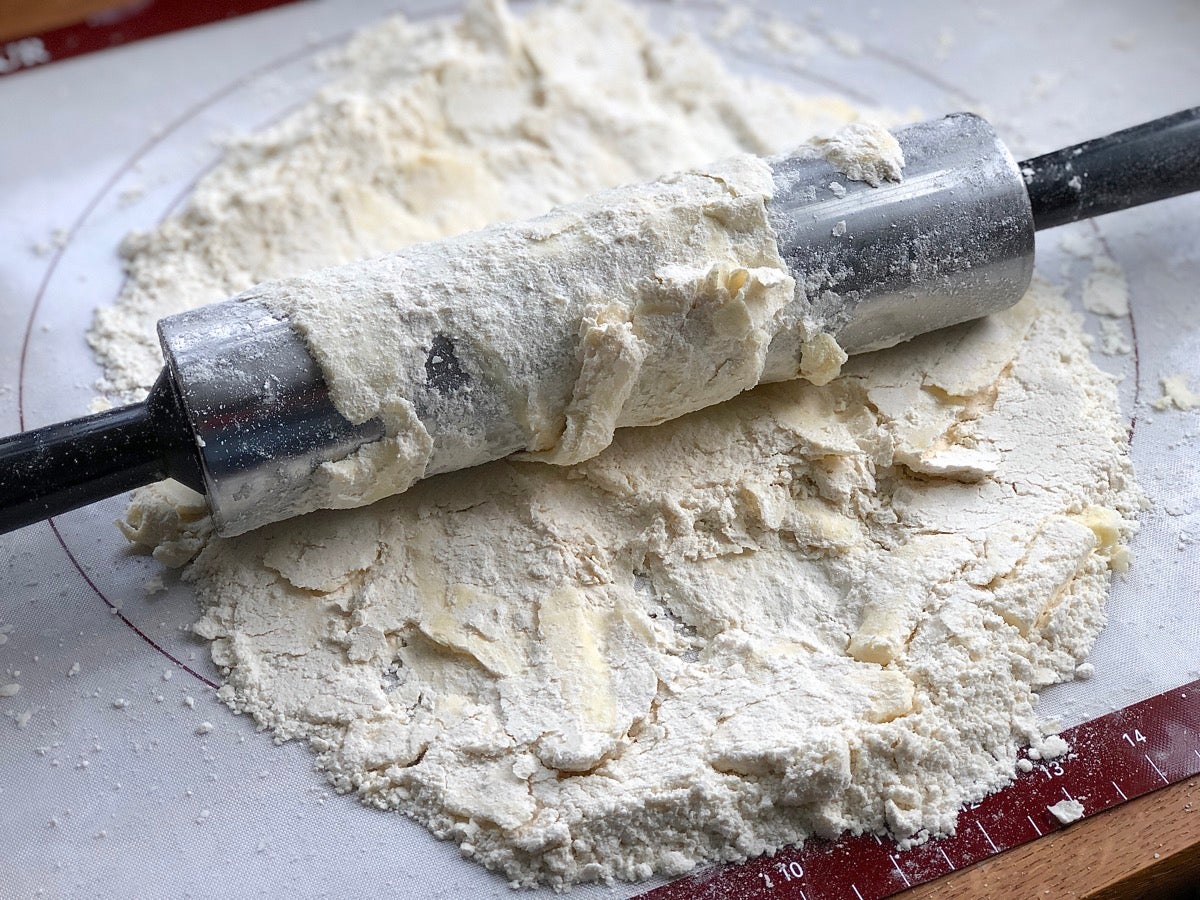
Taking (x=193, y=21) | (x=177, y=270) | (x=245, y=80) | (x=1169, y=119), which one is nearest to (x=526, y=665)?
(x=177, y=270)

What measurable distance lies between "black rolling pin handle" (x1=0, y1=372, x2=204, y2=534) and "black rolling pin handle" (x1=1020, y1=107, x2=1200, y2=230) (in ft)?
4.46

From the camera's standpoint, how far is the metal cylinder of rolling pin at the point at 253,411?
135cm

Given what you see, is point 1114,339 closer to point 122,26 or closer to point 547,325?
point 547,325

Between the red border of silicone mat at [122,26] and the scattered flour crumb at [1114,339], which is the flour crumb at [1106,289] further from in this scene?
the red border of silicone mat at [122,26]

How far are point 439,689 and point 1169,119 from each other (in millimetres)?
1532

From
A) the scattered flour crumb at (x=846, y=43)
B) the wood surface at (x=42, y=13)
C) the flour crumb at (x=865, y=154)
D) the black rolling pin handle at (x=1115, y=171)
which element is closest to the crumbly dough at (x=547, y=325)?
the flour crumb at (x=865, y=154)

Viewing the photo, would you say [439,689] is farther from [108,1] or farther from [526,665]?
[108,1]

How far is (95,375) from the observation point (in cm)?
183

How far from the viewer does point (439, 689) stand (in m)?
1.42

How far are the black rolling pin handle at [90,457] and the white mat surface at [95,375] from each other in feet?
0.68

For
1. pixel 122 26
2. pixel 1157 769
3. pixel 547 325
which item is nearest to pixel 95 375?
pixel 547 325

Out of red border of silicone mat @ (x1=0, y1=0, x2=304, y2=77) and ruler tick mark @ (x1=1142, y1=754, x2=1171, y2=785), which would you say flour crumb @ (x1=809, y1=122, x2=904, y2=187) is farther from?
red border of silicone mat @ (x1=0, y1=0, x2=304, y2=77)

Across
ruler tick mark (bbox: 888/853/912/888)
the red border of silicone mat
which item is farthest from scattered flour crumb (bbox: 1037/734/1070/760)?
the red border of silicone mat

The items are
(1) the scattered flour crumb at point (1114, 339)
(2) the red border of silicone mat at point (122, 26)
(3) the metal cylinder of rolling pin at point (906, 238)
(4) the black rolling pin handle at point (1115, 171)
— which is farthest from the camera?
(2) the red border of silicone mat at point (122, 26)
